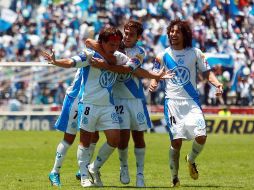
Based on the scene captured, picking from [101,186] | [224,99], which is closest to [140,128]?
[101,186]

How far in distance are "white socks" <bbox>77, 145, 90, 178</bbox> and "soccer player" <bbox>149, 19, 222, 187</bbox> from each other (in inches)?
62.5

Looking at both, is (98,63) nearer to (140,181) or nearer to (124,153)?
(124,153)

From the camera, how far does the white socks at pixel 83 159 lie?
46.8 ft

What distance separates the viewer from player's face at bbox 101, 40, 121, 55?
14016mm

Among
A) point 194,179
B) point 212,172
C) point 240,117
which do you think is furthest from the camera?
point 240,117

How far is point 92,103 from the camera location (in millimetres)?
14172

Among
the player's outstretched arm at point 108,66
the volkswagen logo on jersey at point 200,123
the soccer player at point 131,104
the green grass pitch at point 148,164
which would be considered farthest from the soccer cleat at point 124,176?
the player's outstretched arm at point 108,66

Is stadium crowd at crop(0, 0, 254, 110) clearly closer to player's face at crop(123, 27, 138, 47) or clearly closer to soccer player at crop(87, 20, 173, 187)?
soccer player at crop(87, 20, 173, 187)

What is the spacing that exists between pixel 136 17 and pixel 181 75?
2776 centimetres

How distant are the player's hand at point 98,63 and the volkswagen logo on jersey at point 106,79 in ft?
0.53

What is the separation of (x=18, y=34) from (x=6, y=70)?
9.85m

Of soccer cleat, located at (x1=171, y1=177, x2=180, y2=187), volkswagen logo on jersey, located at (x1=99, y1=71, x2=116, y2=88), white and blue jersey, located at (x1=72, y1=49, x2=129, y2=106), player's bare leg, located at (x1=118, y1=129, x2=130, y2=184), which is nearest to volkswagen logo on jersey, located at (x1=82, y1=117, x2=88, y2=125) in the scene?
white and blue jersey, located at (x1=72, y1=49, x2=129, y2=106)

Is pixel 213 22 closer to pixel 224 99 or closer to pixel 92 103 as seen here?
pixel 224 99

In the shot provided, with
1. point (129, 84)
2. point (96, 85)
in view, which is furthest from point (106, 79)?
point (129, 84)
